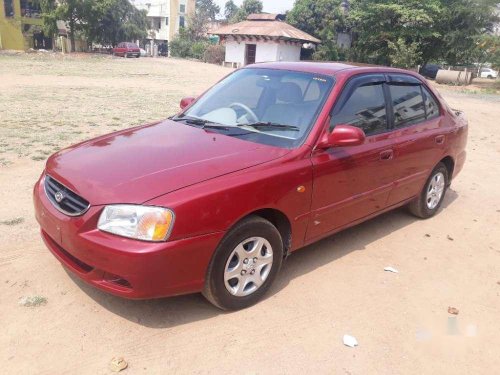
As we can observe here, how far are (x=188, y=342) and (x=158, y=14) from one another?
77.5m

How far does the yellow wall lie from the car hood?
49.0 meters

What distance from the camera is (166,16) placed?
72312 millimetres

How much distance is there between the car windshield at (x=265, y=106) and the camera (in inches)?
142

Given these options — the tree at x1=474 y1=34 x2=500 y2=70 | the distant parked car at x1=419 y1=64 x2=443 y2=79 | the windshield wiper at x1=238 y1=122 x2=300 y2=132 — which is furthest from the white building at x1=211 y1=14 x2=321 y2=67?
the windshield wiper at x1=238 y1=122 x2=300 y2=132

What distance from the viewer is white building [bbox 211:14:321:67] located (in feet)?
136

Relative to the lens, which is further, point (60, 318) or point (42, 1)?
point (42, 1)

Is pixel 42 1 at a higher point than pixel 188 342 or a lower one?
higher

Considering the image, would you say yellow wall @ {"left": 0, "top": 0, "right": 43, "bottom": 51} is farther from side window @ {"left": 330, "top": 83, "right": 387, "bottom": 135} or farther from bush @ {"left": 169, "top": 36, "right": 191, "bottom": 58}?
side window @ {"left": 330, "top": 83, "right": 387, "bottom": 135}

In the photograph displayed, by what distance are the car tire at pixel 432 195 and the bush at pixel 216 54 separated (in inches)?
1734

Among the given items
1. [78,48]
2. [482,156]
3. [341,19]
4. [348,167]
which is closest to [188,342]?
[348,167]

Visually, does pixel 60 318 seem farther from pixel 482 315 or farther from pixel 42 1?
pixel 42 1

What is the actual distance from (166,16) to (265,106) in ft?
245

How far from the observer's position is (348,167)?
3.80 meters

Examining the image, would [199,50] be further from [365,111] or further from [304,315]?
[304,315]
